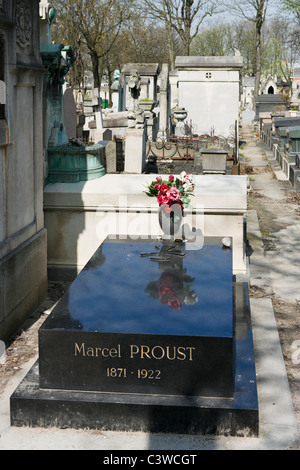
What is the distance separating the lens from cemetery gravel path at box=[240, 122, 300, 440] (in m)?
5.96

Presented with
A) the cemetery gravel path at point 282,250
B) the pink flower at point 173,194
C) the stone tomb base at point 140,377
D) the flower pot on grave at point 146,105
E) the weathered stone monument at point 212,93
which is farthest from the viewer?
the weathered stone monument at point 212,93

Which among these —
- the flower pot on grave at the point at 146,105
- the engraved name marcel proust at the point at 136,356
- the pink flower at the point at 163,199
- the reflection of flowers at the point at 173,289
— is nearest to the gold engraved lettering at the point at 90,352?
the engraved name marcel proust at the point at 136,356

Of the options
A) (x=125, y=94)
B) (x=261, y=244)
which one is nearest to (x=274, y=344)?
(x=261, y=244)

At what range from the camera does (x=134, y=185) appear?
7.93m

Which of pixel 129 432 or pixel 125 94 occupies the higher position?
pixel 125 94

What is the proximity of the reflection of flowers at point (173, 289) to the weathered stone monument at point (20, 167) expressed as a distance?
149 centimetres

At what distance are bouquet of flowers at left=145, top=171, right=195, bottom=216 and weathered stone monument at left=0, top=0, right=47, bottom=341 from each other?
1.34m

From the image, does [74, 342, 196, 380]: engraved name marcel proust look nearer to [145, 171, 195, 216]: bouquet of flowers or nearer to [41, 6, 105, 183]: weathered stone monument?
[145, 171, 195, 216]: bouquet of flowers

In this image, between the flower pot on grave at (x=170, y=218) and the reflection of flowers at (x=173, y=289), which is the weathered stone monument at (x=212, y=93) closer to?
the flower pot on grave at (x=170, y=218)

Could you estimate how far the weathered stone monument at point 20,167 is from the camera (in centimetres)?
577

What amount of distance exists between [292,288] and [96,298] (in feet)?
11.1

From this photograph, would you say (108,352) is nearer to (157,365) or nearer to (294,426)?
(157,365)

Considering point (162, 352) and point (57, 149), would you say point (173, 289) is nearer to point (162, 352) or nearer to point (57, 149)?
point (162, 352)

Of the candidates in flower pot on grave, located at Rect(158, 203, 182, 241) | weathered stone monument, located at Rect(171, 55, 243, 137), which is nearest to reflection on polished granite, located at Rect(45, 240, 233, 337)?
flower pot on grave, located at Rect(158, 203, 182, 241)
